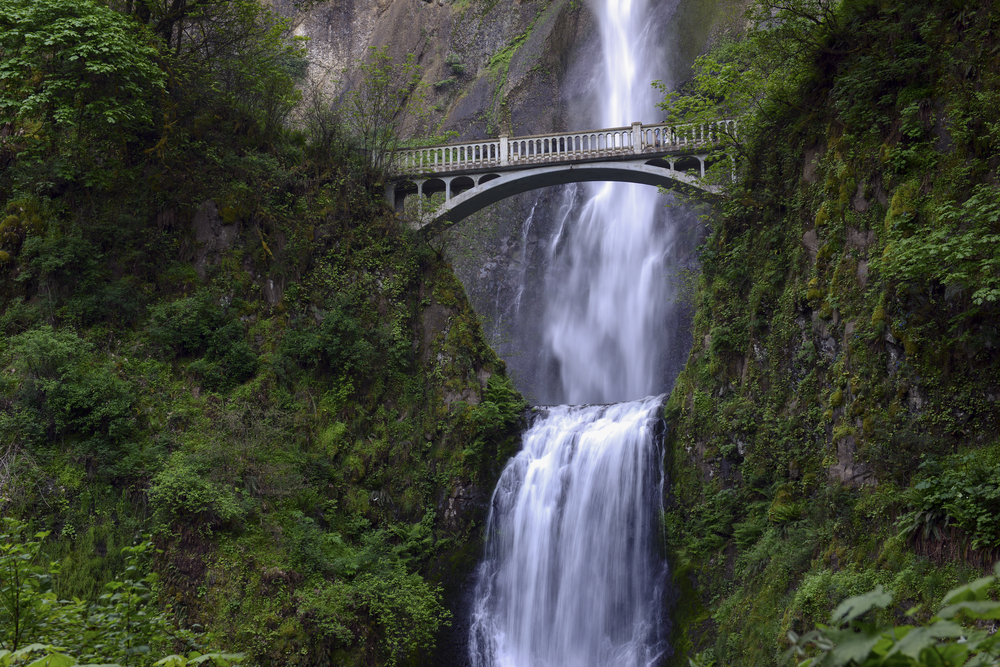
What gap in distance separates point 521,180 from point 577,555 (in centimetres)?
1122

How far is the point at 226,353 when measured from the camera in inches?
637

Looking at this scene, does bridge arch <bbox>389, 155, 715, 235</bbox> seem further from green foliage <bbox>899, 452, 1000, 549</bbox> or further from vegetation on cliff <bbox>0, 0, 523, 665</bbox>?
green foliage <bbox>899, 452, 1000, 549</bbox>

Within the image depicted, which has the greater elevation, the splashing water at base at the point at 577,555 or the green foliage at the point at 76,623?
the green foliage at the point at 76,623

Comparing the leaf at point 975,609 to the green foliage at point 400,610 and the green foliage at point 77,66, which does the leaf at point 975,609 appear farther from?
the green foliage at point 77,66

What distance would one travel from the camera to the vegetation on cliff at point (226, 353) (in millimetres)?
12820

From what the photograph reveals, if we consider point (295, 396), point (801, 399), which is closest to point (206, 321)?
point (295, 396)


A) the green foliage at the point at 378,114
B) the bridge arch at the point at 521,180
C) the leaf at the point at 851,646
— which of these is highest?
the green foliage at the point at 378,114

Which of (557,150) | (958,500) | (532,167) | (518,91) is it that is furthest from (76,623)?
(518,91)

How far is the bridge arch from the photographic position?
1981cm

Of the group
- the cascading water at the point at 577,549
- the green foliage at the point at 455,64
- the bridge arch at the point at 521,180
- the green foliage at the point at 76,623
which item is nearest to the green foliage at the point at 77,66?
the bridge arch at the point at 521,180

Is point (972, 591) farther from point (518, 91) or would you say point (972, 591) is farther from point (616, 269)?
point (518, 91)

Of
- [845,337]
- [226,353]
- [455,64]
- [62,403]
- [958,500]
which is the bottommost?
[958,500]

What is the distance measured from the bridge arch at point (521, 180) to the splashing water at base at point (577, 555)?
21.9ft

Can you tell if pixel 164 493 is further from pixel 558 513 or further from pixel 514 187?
pixel 514 187
